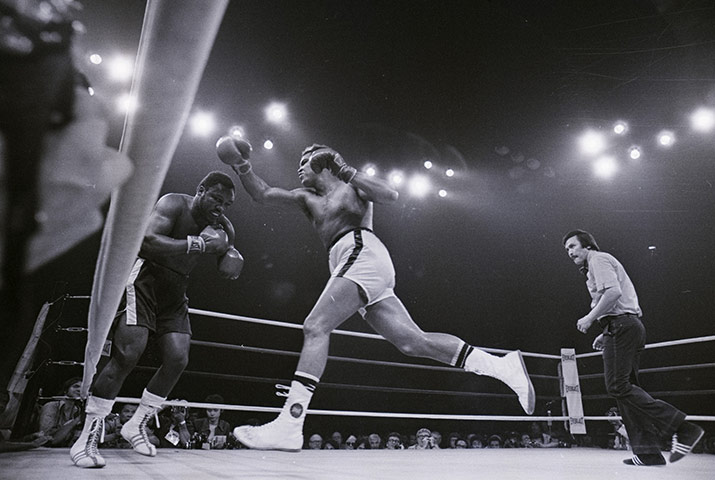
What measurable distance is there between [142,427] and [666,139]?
246 inches

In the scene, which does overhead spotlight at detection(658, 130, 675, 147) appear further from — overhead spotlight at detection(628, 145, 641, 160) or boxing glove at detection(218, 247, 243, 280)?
boxing glove at detection(218, 247, 243, 280)

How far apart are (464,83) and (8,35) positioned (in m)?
6.19

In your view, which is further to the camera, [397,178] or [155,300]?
[397,178]

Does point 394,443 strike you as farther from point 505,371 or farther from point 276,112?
point 276,112

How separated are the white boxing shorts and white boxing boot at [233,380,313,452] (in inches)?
17.2

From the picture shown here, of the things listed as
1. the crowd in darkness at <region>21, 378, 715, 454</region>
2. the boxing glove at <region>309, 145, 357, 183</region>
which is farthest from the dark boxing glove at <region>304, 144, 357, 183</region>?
the crowd in darkness at <region>21, 378, 715, 454</region>

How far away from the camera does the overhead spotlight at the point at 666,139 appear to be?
18.5 feet

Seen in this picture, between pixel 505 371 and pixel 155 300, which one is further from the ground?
pixel 155 300

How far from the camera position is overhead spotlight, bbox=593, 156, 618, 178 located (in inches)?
245

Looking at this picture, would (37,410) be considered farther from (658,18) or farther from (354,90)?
(658,18)

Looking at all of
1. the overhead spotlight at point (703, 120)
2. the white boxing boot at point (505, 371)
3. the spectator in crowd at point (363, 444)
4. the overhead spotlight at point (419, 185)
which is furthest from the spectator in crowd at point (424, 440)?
the overhead spotlight at point (703, 120)

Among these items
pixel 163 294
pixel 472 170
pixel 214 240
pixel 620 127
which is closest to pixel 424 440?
pixel 163 294

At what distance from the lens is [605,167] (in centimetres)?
634

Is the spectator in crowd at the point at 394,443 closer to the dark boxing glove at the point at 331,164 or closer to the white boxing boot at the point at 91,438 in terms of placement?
the white boxing boot at the point at 91,438
